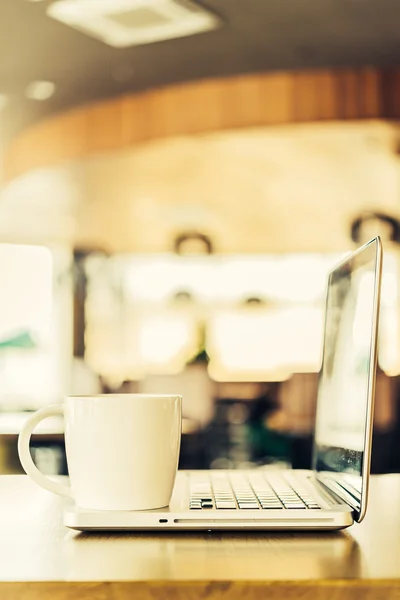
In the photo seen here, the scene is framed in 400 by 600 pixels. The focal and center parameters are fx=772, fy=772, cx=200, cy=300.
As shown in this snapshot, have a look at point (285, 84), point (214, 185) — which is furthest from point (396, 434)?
point (285, 84)

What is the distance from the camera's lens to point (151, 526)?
0.63 m

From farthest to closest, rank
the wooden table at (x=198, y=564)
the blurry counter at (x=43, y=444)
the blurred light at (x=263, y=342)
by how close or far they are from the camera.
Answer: the blurred light at (x=263, y=342) < the blurry counter at (x=43, y=444) < the wooden table at (x=198, y=564)

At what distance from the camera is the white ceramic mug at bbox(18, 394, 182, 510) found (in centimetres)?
65

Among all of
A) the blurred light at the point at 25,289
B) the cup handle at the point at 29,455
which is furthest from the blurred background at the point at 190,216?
the cup handle at the point at 29,455

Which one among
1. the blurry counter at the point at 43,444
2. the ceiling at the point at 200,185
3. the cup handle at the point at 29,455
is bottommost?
the blurry counter at the point at 43,444

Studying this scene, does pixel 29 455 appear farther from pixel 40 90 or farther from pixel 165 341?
pixel 165 341

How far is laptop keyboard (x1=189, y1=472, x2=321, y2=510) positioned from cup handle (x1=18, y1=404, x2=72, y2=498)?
0.39 feet

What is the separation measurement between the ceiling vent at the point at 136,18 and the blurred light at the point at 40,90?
0.30 metres

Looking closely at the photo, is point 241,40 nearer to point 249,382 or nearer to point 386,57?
point 386,57

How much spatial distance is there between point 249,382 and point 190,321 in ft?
1.30

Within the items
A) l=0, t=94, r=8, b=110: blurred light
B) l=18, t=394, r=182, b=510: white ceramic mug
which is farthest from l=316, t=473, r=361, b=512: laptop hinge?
l=0, t=94, r=8, b=110: blurred light

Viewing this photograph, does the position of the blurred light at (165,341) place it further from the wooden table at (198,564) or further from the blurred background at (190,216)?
the wooden table at (198,564)

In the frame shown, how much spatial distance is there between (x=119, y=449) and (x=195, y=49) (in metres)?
2.59

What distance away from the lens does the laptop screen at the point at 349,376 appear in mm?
655
